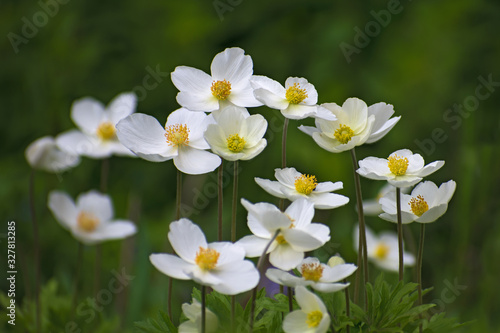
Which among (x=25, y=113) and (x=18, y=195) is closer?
(x=18, y=195)

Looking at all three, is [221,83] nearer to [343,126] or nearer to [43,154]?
[343,126]

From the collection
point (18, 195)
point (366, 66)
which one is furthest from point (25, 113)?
point (366, 66)

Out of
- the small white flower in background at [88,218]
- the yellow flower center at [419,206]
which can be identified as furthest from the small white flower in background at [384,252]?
the yellow flower center at [419,206]

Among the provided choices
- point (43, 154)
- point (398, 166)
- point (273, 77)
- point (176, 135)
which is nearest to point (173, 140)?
point (176, 135)

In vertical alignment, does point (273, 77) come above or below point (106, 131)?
above

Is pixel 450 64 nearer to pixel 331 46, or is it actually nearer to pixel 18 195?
pixel 331 46

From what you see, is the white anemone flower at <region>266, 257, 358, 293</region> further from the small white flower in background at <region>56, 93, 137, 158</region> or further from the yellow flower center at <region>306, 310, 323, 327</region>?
the small white flower in background at <region>56, 93, 137, 158</region>

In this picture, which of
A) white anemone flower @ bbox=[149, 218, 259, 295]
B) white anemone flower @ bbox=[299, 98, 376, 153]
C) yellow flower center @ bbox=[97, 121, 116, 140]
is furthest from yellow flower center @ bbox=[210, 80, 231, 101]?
yellow flower center @ bbox=[97, 121, 116, 140]
